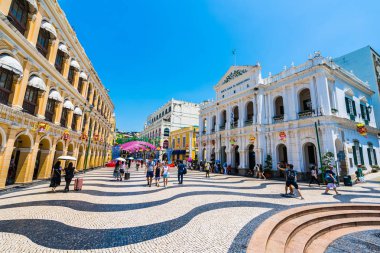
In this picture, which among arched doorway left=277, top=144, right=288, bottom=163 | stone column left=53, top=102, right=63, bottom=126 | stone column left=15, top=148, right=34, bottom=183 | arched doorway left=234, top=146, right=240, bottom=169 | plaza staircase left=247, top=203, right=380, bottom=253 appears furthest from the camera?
arched doorway left=234, top=146, right=240, bottom=169

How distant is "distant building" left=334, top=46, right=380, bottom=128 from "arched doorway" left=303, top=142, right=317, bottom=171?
14.5m

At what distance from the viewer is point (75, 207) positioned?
684cm

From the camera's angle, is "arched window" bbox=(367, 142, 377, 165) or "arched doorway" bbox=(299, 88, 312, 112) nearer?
"arched doorway" bbox=(299, 88, 312, 112)

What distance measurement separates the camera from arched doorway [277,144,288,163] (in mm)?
20241

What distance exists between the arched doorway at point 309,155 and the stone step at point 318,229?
39.3 ft

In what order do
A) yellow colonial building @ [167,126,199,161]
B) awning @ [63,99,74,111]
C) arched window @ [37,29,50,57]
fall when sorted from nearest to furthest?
arched window @ [37,29,50,57] < awning @ [63,99,74,111] < yellow colonial building @ [167,126,199,161]

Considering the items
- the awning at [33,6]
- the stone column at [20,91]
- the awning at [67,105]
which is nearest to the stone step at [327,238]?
the stone column at [20,91]

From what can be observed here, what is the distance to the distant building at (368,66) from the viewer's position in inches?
985

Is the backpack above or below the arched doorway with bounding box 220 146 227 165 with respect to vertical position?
below

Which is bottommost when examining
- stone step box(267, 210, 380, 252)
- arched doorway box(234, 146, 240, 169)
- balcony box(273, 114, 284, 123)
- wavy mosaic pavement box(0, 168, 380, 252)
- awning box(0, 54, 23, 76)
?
stone step box(267, 210, 380, 252)

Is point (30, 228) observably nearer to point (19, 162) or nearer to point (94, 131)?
point (19, 162)

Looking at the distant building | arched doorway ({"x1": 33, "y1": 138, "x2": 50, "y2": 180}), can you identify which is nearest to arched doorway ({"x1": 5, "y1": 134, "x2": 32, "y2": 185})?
arched doorway ({"x1": 33, "y1": 138, "x2": 50, "y2": 180})

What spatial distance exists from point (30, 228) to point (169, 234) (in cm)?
386

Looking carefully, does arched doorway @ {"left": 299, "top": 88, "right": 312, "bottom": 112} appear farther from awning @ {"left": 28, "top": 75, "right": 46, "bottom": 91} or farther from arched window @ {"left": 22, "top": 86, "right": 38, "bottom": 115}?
arched window @ {"left": 22, "top": 86, "right": 38, "bottom": 115}
